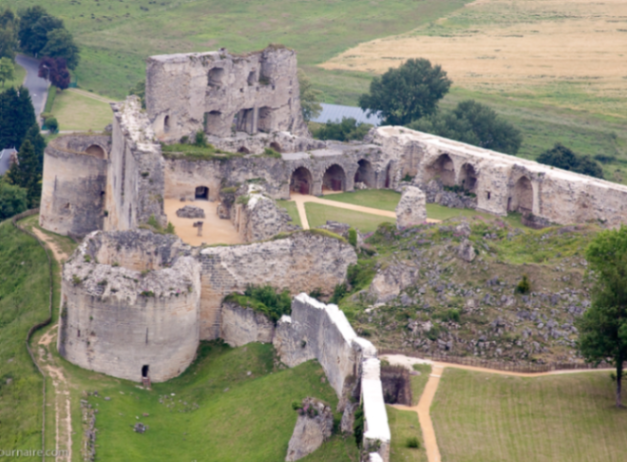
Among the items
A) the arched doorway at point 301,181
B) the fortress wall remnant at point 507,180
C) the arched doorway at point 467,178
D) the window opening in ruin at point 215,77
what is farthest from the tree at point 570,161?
the window opening in ruin at point 215,77

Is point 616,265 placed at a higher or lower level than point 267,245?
higher

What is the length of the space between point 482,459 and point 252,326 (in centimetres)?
1750

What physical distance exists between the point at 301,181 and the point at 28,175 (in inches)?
858

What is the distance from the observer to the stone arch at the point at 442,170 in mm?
72750

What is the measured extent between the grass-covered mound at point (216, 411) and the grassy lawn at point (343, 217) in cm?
1383

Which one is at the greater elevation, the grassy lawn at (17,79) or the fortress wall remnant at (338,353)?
the fortress wall remnant at (338,353)

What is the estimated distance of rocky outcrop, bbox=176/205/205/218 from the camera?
62406mm

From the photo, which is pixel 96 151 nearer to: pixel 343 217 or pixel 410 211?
pixel 343 217

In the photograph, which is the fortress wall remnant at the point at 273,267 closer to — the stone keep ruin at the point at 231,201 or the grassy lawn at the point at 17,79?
the stone keep ruin at the point at 231,201

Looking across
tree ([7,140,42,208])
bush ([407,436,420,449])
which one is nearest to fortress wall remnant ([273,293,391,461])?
bush ([407,436,420,449])

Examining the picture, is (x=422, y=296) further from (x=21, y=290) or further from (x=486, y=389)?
(x=21, y=290)

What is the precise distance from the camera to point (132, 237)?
52844mm

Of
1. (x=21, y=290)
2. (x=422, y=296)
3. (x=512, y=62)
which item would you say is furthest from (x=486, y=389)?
(x=512, y=62)

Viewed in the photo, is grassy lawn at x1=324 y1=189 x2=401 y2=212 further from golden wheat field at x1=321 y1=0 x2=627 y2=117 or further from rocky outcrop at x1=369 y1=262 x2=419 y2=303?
golden wheat field at x1=321 y1=0 x2=627 y2=117
